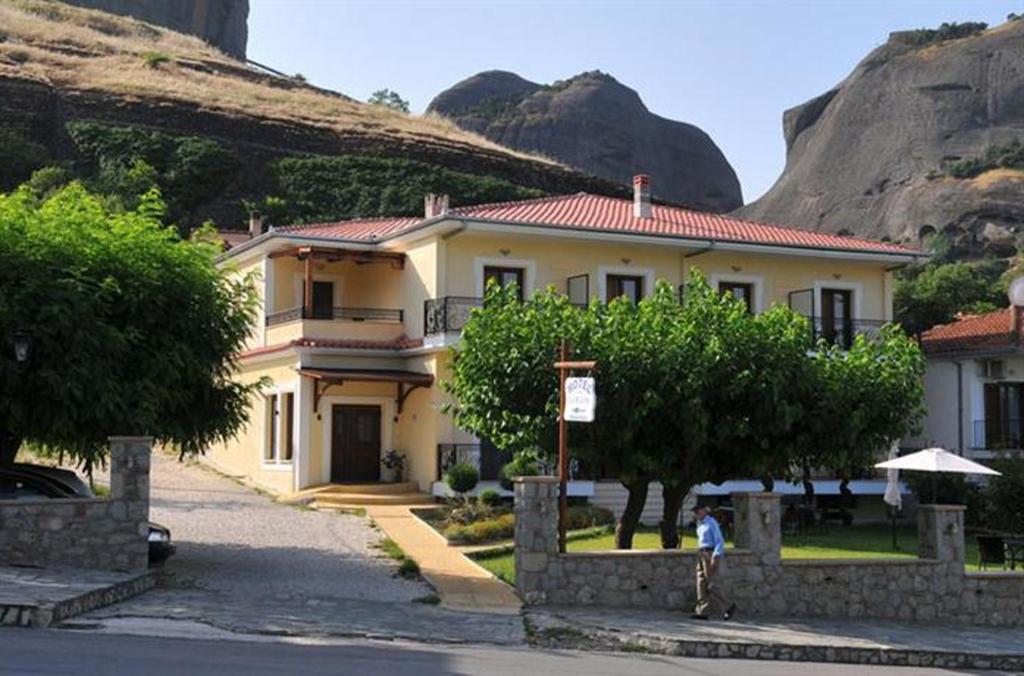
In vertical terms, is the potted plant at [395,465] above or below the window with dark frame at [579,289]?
below

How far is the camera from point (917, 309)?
48125 mm

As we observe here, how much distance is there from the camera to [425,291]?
1181 inches

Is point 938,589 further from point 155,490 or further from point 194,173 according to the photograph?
point 194,173

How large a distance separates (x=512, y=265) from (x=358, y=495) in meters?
6.77

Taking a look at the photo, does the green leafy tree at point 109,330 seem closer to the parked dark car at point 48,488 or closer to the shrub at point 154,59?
the parked dark car at point 48,488

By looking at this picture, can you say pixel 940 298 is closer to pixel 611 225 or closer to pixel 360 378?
pixel 611 225

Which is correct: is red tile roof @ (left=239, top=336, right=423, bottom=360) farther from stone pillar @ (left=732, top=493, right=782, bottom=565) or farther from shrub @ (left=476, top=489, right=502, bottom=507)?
stone pillar @ (left=732, top=493, right=782, bottom=565)

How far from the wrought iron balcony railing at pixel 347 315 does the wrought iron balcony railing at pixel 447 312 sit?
2016 mm

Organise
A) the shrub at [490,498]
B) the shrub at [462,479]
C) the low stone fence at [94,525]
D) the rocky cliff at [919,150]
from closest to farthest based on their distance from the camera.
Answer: the low stone fence at [94,525]
the shrub at [490,498]
the shrub at [462,479]
the rocky cliff at [919,150]

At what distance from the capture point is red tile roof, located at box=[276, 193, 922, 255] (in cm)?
3064

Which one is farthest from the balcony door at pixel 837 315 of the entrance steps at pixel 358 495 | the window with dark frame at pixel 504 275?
the entrance steps at pixel 358 495

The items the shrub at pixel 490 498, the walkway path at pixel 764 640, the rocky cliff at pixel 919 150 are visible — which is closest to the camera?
the walkway path at pixel 764 640

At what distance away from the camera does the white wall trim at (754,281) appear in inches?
1272

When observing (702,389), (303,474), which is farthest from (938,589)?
(303,474)
